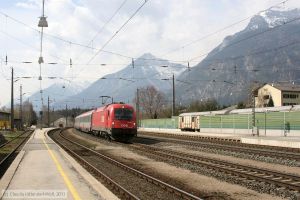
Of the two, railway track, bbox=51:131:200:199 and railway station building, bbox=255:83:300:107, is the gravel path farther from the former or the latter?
railway station building, bbox=255:83:300:107

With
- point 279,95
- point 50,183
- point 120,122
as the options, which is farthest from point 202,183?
point 279,95

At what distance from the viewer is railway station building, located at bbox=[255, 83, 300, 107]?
117875 mm

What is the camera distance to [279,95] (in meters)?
119

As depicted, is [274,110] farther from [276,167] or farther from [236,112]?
[276,167]

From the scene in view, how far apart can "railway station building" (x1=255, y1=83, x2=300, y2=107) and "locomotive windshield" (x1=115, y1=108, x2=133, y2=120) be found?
8135 cm

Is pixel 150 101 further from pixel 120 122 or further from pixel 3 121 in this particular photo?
pixel 120 122

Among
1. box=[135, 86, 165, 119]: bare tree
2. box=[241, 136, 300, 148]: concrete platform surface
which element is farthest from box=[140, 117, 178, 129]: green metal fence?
box=[135, 86, 165, 119]: bare tree

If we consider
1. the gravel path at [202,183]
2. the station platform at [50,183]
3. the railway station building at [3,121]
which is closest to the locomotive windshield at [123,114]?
the gravel path at [202,183]

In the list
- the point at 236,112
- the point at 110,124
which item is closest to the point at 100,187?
the point at 110,124

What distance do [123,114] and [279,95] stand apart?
86.7 m

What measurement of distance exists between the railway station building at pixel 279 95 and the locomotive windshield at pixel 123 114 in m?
81.4

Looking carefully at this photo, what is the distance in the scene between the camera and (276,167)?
1950cm

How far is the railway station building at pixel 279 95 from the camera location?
387 feet

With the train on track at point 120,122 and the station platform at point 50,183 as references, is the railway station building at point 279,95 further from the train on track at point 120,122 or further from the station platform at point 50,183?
the station platform at point 50,183
